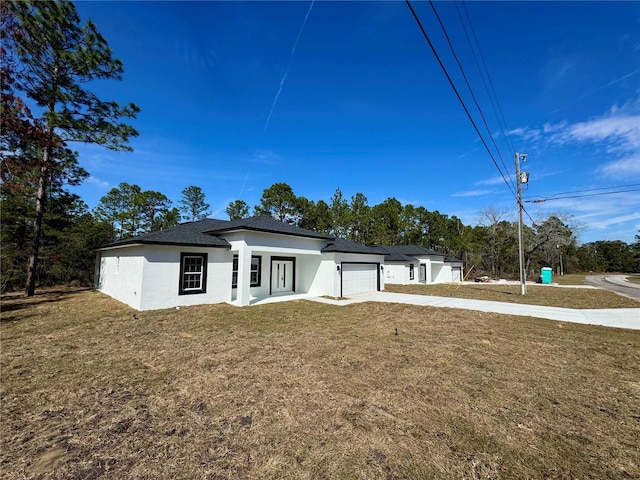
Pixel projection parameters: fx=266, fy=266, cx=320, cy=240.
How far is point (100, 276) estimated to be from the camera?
54.4 feet

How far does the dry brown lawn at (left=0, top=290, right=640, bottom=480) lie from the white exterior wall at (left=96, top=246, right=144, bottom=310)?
320cm

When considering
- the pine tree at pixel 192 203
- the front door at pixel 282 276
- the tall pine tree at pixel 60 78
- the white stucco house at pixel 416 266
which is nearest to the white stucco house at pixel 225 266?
the front door at pixel 282 276

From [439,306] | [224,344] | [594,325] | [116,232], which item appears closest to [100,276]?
[116,232]

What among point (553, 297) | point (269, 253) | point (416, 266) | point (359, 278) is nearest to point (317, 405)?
point (269, 253)

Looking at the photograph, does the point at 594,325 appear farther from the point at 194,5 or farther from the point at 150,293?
the point at 194,5

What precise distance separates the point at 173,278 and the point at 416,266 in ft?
74.8

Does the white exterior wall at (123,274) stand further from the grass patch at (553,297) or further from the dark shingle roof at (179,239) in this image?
the grass patch at (553,297)

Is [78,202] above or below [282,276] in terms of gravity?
above

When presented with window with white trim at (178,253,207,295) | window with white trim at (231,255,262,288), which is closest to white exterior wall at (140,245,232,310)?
window with white trim at (178,253,207,295)

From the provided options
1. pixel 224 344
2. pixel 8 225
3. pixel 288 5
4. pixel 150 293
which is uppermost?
pixel 288 5

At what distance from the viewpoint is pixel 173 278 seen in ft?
34.6

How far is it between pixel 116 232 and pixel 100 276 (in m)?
13.2

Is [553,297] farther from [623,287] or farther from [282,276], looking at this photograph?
[282,276]

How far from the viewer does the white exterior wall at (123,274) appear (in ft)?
33.5
